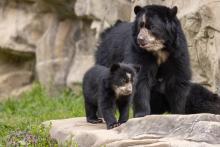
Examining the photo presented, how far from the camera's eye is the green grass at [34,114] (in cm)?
725

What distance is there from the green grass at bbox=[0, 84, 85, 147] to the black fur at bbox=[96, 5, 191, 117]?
46.9 inches

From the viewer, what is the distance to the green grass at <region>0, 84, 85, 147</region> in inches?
285

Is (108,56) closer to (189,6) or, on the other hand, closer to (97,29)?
(189,6)

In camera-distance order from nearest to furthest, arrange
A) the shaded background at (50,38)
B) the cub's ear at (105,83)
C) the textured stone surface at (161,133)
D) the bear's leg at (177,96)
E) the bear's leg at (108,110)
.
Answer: the textured stone surface at (161,133)
the bear's leg at (108,110)
the cub's ear at (105,83)
the bear's leg at (177,96)
the shaded background at (50,38)

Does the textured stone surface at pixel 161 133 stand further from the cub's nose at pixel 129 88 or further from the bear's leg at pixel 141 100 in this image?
the bear's leg at pixel 141 100

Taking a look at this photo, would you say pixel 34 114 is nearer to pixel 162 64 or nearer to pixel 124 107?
pixel 162 64

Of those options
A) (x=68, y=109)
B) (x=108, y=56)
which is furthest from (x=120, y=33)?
(x=68, y=109)

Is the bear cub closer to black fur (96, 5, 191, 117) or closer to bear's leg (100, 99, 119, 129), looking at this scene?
bear's leg (100, 99, 119, 129)

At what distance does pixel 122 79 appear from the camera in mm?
7156

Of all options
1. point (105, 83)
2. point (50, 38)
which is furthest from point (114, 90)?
point (50, 38)

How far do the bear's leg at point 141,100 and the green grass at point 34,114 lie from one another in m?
1.05

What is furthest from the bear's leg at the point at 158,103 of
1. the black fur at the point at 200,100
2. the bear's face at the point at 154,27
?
the bear's face at the point at 154,27

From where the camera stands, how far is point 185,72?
8.12 m

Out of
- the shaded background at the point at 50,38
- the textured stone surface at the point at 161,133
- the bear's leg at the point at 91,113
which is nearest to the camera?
the textured stone surface at the point at 161,133
